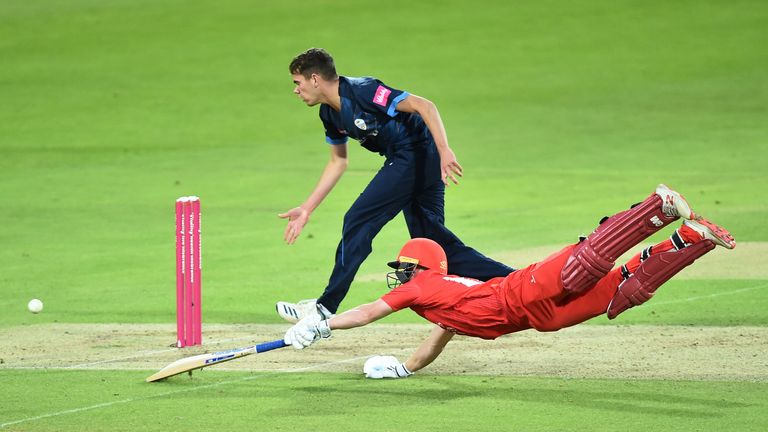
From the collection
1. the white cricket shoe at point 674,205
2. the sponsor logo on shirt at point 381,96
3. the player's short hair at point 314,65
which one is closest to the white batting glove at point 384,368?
the sponsor logo on shirt at point 381,96

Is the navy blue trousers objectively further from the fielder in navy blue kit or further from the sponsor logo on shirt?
the sponsor logo on shirt

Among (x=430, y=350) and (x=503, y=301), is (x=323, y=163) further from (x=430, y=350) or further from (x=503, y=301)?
(x=503, y=301)

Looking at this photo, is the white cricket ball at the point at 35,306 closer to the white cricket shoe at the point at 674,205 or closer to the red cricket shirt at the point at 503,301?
the red cricket shirt at the point at 503,301

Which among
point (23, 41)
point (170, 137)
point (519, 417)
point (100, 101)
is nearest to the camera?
point (519, 417)

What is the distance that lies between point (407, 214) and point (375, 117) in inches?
32.5

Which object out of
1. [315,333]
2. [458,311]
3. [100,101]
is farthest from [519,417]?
[100,101]

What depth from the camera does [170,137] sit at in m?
27.6

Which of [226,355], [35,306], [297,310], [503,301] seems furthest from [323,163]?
[503,301]

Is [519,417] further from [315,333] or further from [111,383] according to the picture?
[111,383]

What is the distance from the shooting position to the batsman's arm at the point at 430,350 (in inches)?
385

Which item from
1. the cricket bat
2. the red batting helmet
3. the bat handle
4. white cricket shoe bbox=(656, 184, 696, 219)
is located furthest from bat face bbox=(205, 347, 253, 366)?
white cricket shoe bbox=(656, 184, 696, 219)

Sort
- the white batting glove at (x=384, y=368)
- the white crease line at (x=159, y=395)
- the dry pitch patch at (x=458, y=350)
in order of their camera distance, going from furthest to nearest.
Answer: the dry pitch patch at (x=458, y=350)
the white batting glove at (x=384, y=368)
the white crease line at (x=159, y=395)

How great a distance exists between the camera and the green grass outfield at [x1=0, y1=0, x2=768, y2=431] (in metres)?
9.29

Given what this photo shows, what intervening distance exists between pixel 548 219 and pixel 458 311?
931 centimetres
